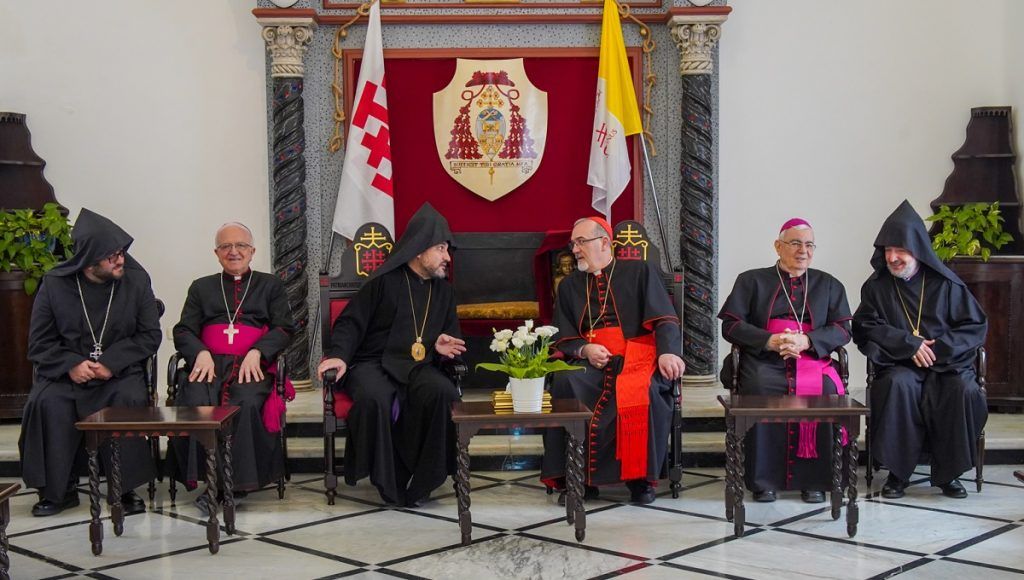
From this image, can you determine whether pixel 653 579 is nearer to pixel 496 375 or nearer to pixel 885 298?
pixel 885 298

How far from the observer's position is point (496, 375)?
7.25 m

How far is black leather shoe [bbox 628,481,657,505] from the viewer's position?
207 inches

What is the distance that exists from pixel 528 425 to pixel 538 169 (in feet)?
10.1

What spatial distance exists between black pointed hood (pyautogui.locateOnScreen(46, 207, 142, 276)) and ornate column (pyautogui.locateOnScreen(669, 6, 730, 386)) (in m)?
3.54

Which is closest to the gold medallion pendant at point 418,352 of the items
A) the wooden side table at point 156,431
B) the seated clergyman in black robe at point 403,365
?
the seated clergyman in black robe at point 403,365

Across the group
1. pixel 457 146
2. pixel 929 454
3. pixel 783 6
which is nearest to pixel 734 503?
pixel 929 454

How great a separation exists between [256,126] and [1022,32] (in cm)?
501

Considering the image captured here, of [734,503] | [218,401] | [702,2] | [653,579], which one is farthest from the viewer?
[702,2]

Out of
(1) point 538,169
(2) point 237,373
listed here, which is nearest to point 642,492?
(2) point 237,373

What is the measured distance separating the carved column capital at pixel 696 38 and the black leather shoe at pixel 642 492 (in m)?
2.99

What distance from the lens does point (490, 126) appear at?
7227mm

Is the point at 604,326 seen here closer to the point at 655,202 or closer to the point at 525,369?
the point at 525,369

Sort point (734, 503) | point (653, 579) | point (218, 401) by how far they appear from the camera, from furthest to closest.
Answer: point (218, 401) < point (734, 503) < point (653, 579)

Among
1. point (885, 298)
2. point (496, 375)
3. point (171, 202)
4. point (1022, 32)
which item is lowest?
point (496, 375)
